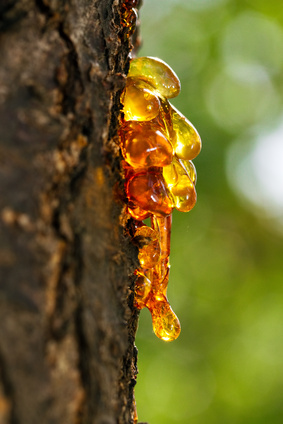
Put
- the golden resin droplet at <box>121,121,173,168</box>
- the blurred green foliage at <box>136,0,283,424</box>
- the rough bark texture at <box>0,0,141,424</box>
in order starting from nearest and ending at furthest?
the rough bark texture at <box>0,0,141,424</box> < the golden resin droplet at <box>121,121,173,168</box> < the blurred green foliage at <box>136,0,283,424</box>

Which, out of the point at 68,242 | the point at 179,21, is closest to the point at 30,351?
the point at 68,242

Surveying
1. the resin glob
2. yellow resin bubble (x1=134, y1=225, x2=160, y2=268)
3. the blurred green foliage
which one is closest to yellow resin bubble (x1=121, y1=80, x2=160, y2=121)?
the resin glob

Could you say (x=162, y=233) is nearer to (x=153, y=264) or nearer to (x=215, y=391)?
(x=153, y=264)

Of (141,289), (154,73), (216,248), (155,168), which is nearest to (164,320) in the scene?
(141,289)

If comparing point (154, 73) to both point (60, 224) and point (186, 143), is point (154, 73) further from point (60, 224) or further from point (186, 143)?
point (60, 224)

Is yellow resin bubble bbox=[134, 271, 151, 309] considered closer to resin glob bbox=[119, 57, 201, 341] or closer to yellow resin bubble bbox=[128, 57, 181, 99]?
resin glob bbox=[119, 57, 201, 341]

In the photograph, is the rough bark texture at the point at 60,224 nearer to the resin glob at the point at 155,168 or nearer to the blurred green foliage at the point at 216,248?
the resin glob at the point at 155,168
